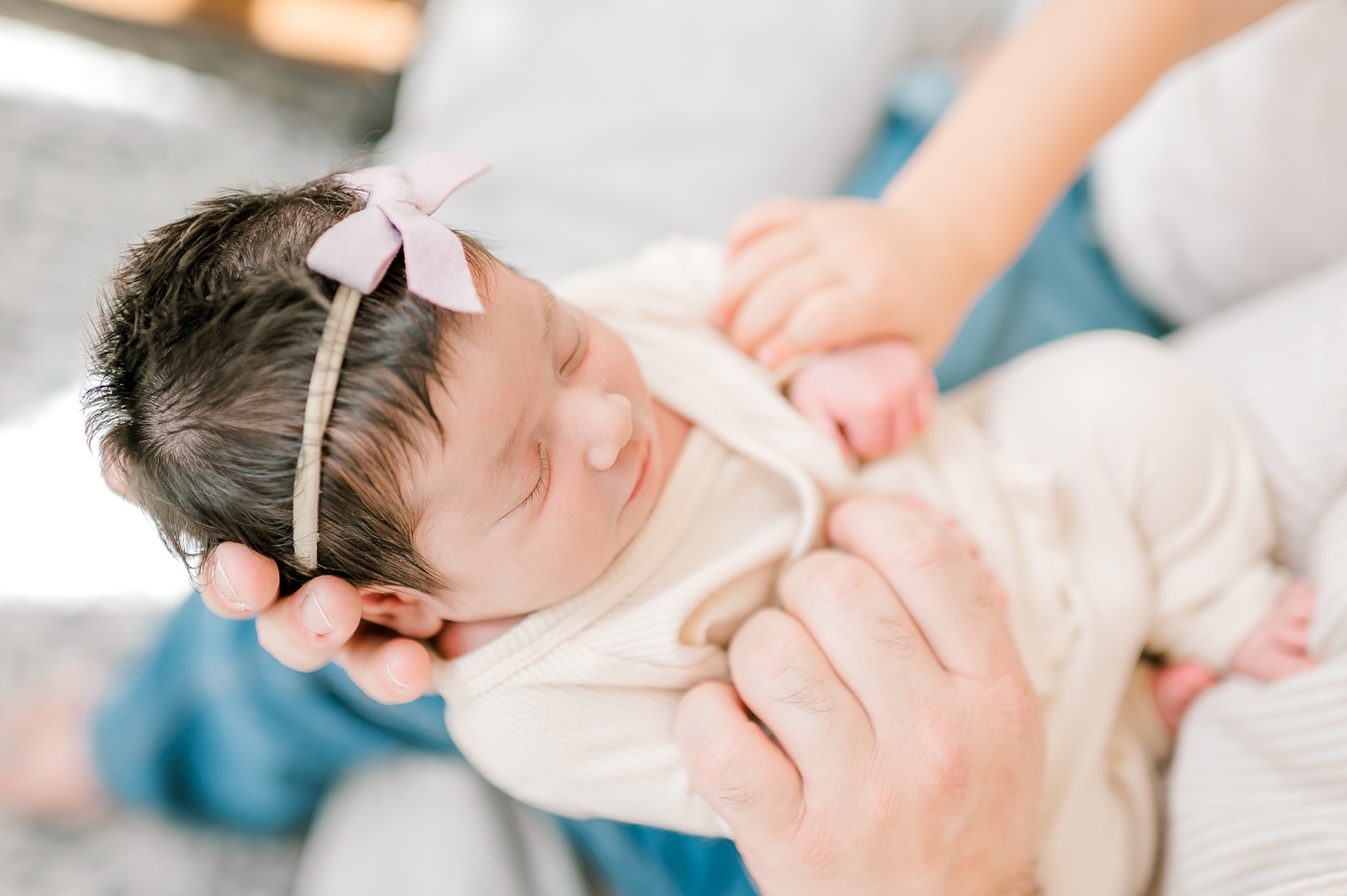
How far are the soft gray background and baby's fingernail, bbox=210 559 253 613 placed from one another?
25.7 inches

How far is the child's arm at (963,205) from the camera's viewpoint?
0.96m

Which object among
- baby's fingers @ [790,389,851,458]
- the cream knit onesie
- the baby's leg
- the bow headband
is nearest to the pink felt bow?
the bow headband

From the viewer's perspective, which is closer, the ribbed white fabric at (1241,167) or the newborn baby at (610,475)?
the newborn baby at (610,475)

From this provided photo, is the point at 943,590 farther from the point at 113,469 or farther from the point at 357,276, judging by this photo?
the point at 113,469

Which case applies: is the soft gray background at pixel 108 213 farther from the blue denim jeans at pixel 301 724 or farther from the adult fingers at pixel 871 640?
the adult fingers at pixel 871 640

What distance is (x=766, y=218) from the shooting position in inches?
39.4

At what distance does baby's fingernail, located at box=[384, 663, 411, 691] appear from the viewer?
0.76 metres

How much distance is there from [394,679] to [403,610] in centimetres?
9

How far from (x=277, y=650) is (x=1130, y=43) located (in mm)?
1133

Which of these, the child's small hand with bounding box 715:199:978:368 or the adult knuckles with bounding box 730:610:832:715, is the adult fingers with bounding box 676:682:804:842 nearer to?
the adult knuckles with bounding box 730:610:832:715

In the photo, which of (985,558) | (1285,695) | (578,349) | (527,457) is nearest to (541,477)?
(527,457)

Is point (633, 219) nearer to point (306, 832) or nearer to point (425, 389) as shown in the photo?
point (425, 389)

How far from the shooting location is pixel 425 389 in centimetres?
68

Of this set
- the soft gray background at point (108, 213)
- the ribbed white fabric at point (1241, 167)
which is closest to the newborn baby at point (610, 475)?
the ribbed white fabric at point (1241, 167)
